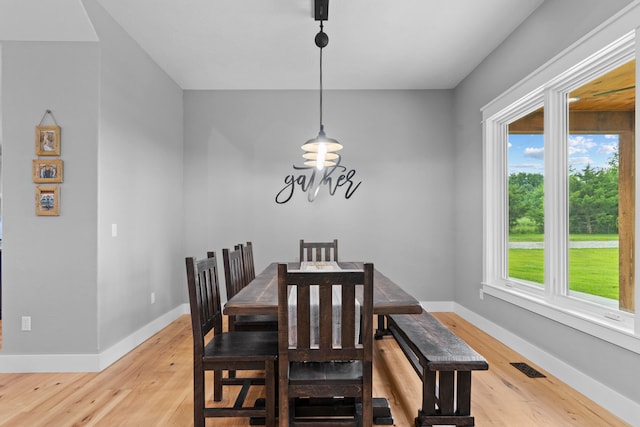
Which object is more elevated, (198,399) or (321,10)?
(321,10)

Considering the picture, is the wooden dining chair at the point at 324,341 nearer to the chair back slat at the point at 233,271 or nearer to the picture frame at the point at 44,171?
the chair back slat at the point at 233,271

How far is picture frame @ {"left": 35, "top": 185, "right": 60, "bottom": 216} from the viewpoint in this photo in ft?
9.66

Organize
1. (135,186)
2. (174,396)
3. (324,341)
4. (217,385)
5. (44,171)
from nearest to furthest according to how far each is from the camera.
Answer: (324,341) → (217,385) → (174,396) → (44,171) → (135,186)

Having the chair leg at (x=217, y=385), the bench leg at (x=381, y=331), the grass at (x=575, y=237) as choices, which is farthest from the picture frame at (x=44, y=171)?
the grass at (x=575, y=237)

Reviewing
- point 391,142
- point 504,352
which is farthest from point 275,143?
point 504,352

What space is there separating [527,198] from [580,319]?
125 cm

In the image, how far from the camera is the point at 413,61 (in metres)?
4.08

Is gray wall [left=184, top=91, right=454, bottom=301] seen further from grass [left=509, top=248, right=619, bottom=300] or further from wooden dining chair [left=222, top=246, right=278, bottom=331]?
wooden dining chair [left=222, top=246, right=278, bottom=331]

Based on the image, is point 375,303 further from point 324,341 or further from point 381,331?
point 381,331

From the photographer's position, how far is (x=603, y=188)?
8.58 ft

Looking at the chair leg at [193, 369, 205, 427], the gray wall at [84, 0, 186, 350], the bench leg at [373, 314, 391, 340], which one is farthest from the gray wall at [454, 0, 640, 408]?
the gray wall at [84, 0, 186, 350]

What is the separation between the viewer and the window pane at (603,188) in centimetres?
238

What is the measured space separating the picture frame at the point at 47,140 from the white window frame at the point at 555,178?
11.9 ft

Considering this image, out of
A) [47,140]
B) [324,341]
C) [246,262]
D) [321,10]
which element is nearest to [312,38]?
[321,10]
